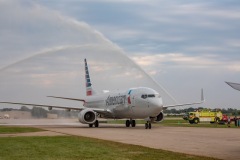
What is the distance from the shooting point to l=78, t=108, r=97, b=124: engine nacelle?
45547 millimetres

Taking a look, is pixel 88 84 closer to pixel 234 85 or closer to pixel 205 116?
pixel 205 116

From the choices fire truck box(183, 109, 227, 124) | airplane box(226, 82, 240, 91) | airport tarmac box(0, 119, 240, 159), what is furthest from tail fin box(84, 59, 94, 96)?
airplane box(226, 82, 240, 91)

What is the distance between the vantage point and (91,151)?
1764 cm

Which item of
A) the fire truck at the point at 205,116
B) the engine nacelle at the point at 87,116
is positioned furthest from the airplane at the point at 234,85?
the fire truck at the point at 205,116

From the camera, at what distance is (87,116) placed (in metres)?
46.4

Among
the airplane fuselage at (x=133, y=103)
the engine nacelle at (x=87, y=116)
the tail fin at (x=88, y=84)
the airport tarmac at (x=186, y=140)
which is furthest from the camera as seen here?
the tail fin at (x=88, y=84)

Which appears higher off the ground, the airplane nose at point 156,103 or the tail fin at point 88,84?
the tail fin at point 88,84

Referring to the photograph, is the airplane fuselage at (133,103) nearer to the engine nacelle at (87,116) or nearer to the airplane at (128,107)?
the airplane at (128,107)

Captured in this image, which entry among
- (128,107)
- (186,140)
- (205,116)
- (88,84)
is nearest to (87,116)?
(128,107)

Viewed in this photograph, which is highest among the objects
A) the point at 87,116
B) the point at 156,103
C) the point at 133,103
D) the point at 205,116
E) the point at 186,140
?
the point at 133,103

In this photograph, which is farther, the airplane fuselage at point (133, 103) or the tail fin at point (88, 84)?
the tail fin at point (88, 84)

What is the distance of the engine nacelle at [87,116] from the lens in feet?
149

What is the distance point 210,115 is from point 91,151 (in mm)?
48454

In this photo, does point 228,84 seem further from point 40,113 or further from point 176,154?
point 40,113
